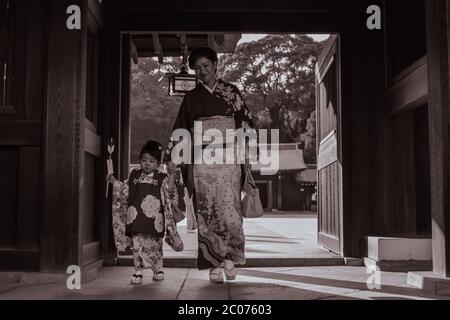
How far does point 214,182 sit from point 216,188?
0.17 ft

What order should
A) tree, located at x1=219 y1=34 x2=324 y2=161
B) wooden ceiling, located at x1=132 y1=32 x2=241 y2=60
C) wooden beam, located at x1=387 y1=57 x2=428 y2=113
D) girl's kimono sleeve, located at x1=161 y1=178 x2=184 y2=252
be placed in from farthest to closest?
1. tree, located at x1=219 y1=34 x2=324 y2=161
2. wooden ceiling, located at x1=132 y1=32 x2=241 y2=60
3. wooden beam, located at x1=387 y1=57 x2=428 y2=113
4. girl's kimono sleeve, located at x1=161 y1=178 x2=184 y2=252

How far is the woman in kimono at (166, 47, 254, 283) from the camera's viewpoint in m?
4.34

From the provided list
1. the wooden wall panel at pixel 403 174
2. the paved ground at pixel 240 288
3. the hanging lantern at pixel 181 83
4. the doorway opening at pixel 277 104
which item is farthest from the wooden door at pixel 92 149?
the doorway opening at pixel 277 104

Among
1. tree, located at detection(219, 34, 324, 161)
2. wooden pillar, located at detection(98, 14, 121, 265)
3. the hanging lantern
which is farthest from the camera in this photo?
tree, located at detection(219, 34, 324, 161)

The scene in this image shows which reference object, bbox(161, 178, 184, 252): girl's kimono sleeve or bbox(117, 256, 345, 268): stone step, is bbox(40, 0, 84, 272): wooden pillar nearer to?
bbox(161, 178, 184, 252): girl's kimono sleeve

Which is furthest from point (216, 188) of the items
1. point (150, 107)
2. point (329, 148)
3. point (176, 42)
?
point (150, 107)

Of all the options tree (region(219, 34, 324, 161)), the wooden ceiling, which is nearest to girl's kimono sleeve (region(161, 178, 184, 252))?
the wooden ceiling

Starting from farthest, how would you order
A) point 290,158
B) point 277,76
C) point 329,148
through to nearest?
point 277,76 → point 290,158 → point 329,148

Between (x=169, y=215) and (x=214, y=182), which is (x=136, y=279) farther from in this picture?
(x=214, y=182)

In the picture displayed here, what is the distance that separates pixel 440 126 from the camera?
12.4 feet

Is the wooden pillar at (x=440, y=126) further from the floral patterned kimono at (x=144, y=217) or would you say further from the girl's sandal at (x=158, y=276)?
the girl's sandal at (x=158, y=276)

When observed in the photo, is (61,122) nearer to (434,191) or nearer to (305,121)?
(434,191)

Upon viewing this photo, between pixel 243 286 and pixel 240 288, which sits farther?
pixel 243 286

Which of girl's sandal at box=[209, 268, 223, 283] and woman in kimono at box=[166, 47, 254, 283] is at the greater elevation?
woman in kimono at box=[166, 47, 254, 283]
